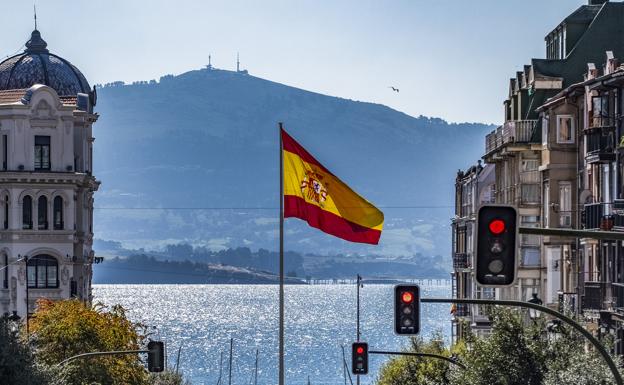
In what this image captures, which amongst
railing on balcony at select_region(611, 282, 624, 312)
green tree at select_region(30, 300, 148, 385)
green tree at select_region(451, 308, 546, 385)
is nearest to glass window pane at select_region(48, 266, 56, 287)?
green tree at select_region(30, 300, 148, 385)

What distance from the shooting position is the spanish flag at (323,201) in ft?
150

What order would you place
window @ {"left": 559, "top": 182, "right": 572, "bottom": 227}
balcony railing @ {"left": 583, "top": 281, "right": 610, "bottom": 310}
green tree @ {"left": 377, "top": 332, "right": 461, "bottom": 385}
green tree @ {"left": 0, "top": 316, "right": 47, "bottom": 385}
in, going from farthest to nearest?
green tree @ {"left": 377, "top": 332, "right": 461, "bottom": 385} → window @ {"left": 559, "top": 182, "right": 572, "bottom": 227} → balcony railing @ {"left": 583, "top": 281, "right": 610, "bottom": 310} → green tree @ {"left": 0, "top": 316, "right": 47, "bottom": 385}

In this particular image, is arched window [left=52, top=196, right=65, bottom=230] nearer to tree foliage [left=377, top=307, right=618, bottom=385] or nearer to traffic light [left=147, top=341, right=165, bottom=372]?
traffic light [left=147, top=341, right=165, bottom=372]

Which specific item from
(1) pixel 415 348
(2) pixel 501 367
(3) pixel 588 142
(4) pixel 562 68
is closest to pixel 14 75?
(1) pixel 415 348

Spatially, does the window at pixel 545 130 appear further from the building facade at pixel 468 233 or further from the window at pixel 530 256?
the building facade at pixel 468 233

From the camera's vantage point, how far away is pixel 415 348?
99.3m

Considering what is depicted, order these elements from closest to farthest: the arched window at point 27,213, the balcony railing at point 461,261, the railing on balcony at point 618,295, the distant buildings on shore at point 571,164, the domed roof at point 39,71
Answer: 1. the railing on balcony at point 618,295
2. the distant buildings on shore at point 571,164
3. the arched window at point 27,213
4. the balcony railing at point 461,261
5. the domed roof at point 39,71

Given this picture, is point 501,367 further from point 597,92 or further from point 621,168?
point 597,92

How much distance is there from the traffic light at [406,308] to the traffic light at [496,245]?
38.3 feet

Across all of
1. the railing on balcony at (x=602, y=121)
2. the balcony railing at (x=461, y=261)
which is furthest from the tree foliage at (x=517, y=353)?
the balcony railing at (x=461, y=261)

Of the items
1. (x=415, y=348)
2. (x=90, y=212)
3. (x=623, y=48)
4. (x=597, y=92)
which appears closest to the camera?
(x=597, y=92)

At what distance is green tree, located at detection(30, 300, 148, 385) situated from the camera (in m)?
71.7

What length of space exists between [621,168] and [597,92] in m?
5.31

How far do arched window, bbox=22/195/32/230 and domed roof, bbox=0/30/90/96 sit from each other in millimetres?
8144
